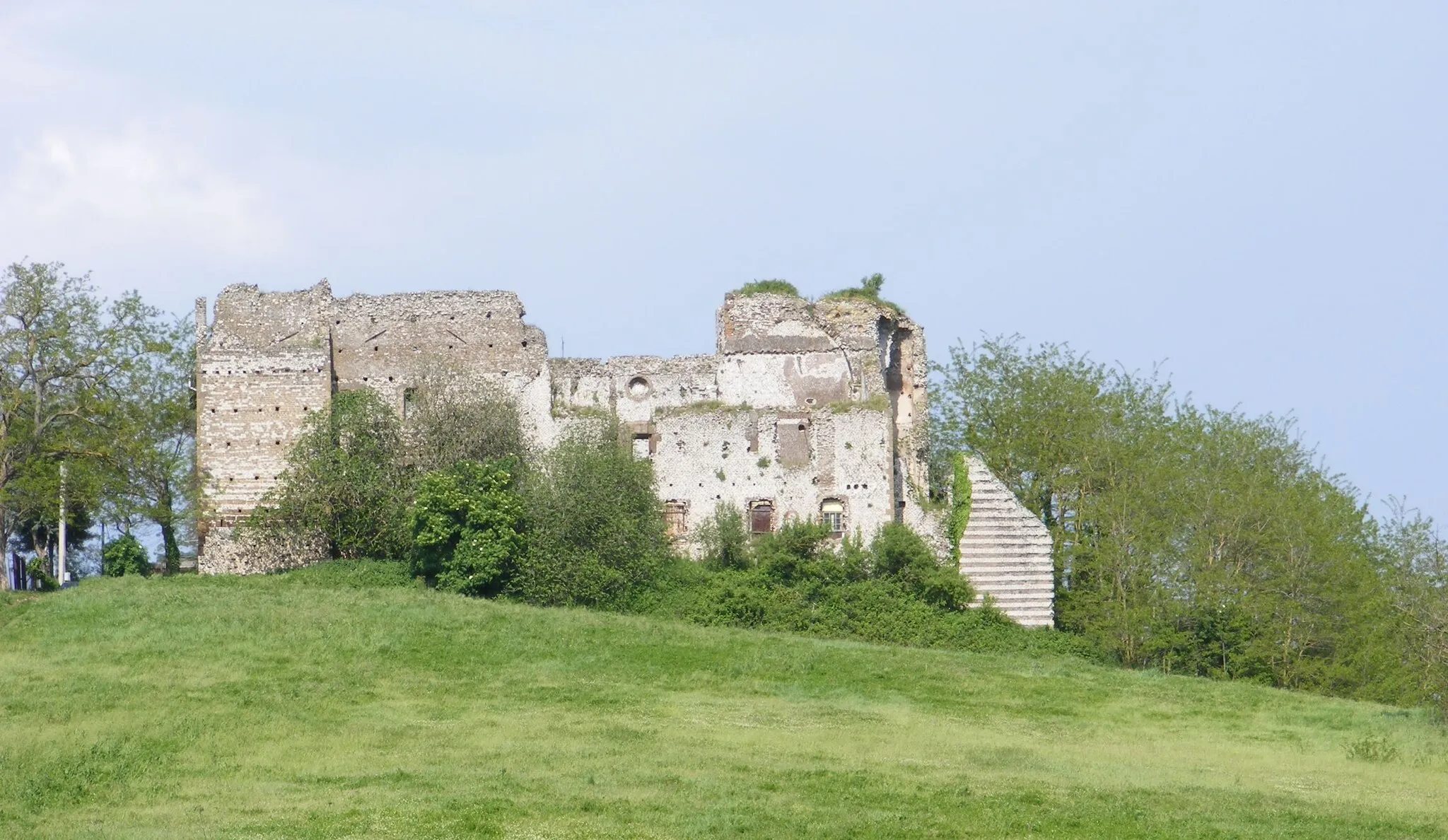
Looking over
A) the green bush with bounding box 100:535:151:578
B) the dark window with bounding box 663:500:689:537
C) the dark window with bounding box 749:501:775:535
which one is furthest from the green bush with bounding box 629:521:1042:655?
→ the green bush with bounding box 100:535:151:578

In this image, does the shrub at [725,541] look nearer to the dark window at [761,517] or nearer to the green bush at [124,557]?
the dark window at [761,517]

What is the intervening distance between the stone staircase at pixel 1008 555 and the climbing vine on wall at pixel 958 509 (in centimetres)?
9

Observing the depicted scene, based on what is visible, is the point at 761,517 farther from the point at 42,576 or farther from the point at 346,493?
the point at 42,576

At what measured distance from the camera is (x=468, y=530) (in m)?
41.2

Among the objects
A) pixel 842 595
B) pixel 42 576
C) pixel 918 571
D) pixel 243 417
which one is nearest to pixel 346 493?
pixel 243 417

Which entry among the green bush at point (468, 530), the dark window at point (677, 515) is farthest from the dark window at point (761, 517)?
the green bush at point (468, 530)

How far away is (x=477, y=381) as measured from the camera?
45.9 m

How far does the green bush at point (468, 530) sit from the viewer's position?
41094 mm

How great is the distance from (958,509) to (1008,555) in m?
1.48

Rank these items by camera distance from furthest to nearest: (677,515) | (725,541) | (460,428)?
(677,515)
(460,428)
(725,541)

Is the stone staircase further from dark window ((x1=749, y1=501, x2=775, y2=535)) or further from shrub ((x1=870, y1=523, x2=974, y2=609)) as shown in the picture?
dark window ((x1=749, y1=501, x2=775, y2=535))

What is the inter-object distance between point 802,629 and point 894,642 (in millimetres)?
1863

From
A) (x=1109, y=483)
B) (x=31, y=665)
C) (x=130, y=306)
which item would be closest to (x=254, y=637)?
(x=31, y=665)

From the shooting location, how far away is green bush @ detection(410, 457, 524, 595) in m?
41.1
